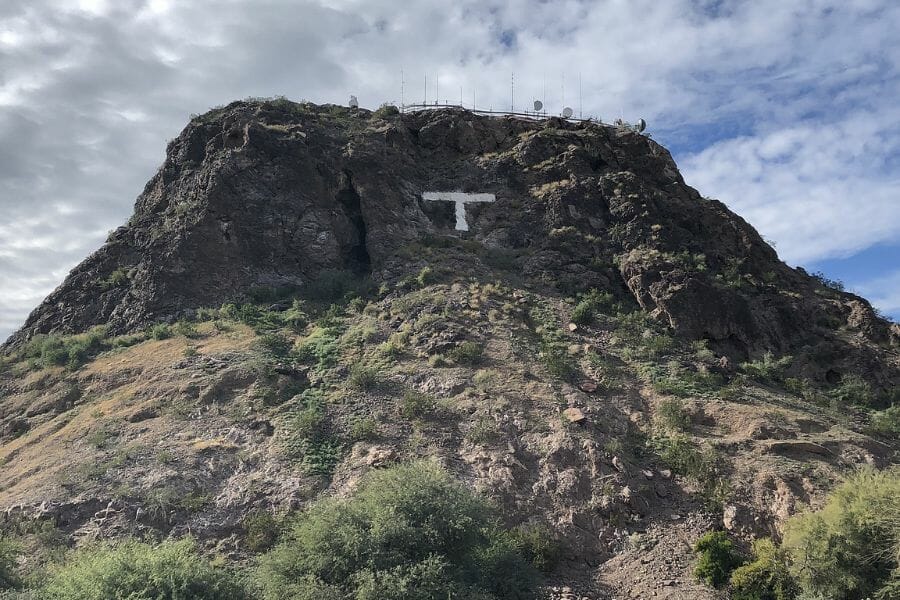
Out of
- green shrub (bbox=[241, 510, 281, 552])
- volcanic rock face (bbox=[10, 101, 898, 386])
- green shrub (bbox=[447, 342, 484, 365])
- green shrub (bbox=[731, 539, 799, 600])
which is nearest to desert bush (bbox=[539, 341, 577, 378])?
green shrub (bbox=[447, 342, 484, 365])

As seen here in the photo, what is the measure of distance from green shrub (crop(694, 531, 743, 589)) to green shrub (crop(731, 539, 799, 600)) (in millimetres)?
240

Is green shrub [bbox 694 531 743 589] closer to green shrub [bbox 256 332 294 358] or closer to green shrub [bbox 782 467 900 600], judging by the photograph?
green shrub [bbox 782 467 900 600]

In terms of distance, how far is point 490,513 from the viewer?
1512 cm

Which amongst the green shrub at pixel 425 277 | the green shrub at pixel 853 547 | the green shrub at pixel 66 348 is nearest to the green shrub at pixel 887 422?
the green shrub at pixel 853 547

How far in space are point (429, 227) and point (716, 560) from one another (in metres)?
19.3

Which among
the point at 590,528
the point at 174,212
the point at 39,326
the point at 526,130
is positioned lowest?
the point at 590,528

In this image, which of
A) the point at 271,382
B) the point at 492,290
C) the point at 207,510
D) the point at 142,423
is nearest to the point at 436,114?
the point at 492,290

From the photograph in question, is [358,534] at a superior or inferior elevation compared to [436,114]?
inferior

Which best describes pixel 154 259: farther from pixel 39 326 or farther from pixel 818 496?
pixel 818 496

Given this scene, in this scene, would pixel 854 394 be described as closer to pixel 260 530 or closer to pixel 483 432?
pixel 483 432

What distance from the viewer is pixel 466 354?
22156mm

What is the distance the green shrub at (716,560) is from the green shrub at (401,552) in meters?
3.69

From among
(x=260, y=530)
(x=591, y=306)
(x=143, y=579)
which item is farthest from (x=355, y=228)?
(x=143, y=579)

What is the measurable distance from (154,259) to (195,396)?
30.7ft
